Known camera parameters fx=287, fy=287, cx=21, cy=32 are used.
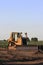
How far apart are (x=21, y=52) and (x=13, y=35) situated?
6.49 meters

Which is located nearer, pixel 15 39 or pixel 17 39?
pixel 17 39

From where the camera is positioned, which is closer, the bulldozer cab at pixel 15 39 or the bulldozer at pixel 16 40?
the bulldozer at pixel 16 40

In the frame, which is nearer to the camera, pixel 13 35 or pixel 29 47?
pixel 29 47

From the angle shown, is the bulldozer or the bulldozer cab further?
the bulldozer cab

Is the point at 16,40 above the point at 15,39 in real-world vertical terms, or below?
below

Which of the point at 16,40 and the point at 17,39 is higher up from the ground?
the point at 17,39

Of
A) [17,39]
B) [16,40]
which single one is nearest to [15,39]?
[16,40]

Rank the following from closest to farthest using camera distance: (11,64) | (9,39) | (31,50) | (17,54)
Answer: (11,64), (17,54), (31,50), (9,39)

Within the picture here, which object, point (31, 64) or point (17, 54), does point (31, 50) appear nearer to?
point (17, 54)

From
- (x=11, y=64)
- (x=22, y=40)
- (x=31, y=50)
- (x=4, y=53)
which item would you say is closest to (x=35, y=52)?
(x=31, y=50)

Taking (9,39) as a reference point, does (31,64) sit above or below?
below

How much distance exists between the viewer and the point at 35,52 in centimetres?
3072

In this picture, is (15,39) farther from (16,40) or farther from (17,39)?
(17,39)

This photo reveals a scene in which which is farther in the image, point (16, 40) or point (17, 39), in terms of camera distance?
point (16, 40)
